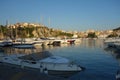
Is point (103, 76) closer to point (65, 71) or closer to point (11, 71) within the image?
point (65, 71)

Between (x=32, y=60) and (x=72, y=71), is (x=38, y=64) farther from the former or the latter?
(x=72, y=71)

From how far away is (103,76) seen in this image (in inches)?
1027

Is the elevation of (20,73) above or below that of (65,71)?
above

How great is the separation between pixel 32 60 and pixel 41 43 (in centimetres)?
6824

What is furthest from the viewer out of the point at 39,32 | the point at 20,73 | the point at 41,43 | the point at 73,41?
the point at 39,32

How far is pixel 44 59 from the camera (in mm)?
28125

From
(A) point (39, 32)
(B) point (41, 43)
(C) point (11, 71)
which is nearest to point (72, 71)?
(C) point (11, 71)

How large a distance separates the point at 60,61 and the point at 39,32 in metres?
143

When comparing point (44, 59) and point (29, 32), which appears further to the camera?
point (29, 32)

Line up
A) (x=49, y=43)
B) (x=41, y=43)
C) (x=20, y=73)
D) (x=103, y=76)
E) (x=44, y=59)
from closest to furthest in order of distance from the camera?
(x=20, y=73)
(x=103, y=76)
(x=44, y=59)
(x=41, y=43)
(x=49, y=43)

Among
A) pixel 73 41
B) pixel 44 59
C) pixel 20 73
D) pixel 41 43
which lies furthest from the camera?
Result: pixel 73 41

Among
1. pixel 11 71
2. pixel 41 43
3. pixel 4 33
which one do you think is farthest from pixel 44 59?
pixel 4 33

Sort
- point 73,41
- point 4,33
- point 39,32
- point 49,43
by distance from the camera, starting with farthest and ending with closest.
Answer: point 39,32 < point 4,33 < point 73,41 < point 49,43

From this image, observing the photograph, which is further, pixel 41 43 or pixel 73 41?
pixel 73 41
